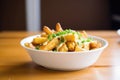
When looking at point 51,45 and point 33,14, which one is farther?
point 33,14

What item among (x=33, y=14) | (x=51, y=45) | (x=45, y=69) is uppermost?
(x=51, y=45)

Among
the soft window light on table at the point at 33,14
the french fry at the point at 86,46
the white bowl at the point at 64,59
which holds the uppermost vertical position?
the french fry at the point at 86,46

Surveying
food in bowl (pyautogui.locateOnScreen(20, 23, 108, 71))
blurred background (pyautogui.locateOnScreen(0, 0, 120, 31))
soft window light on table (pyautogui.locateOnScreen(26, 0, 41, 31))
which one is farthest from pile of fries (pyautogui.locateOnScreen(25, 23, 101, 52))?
soft window light on table (pyautogui.locateOnScreen(26, 0, 41, 31))

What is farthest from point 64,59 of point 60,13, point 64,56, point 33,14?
point 33,14

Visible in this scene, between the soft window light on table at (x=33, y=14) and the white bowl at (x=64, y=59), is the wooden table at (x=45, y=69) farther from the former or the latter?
the soft window light on table at (x=33, y=14)

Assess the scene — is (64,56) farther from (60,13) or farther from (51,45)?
(60,13)

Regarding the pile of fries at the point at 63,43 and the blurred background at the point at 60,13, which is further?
the blurred background at the point at 60,13

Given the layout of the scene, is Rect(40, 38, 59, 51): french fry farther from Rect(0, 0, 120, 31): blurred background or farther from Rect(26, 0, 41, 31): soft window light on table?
Rect(26, 0, 41, 31): soft window light on table

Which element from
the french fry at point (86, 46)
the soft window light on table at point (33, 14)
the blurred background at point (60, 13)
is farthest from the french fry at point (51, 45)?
the soft window light on table at point (33, 14)
